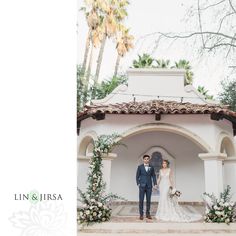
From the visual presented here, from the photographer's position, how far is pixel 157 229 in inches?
169

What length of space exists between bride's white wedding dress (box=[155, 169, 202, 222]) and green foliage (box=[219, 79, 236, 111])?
9.19 feet

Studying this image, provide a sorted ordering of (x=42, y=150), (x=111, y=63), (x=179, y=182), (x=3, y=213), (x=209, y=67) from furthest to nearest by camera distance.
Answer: (x=111, y=63)
(x=179, y=182)
(x=209, y=67)
(x=42, y=150)
(x=3, y=213)

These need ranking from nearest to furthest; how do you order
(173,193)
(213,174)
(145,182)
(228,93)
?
(145,182) < (213,174) < (173,193) < (228,93)

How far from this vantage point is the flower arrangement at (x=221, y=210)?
178 inches

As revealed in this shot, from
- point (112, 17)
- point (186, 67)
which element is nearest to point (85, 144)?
point (112, 17)

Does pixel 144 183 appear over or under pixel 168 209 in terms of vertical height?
over

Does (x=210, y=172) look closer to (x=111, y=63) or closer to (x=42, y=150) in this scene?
(x=42, y=150)

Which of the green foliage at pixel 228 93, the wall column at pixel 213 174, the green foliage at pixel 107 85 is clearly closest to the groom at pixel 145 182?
the wall column at pixel 213 174

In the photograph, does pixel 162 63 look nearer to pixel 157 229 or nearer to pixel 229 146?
pixel 229 146

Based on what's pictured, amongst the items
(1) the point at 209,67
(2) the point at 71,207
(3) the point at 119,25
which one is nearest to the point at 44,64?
(2) the point at 71,207

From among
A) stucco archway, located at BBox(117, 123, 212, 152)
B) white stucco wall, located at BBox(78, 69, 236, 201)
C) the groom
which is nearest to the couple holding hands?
the groom

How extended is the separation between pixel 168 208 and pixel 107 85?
187 inches

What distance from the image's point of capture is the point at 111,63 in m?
9.05

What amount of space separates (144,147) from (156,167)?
1.44ft
